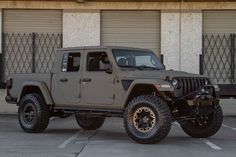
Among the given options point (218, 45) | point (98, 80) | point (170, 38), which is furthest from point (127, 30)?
point (98, 80)

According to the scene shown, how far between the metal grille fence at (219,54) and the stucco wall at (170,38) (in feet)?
3.28

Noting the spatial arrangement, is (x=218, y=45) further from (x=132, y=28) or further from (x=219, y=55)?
(x=132, y=28)

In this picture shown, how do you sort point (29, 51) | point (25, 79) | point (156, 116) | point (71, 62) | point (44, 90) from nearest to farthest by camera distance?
point (156, 116) < point (71, 62) < point (44, 90) < point (25, 79) < point (29, 51)

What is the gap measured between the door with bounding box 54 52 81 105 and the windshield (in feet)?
3.40

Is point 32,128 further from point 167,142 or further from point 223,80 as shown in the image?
point 223,80

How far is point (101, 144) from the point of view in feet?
37.7

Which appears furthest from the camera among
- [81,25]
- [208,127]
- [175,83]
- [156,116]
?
[81,25]

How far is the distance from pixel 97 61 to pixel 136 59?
2.93ft

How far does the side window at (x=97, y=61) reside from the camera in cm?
1253

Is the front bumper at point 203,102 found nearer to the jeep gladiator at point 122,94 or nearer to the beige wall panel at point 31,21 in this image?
the jeep gladiator at point 122,94

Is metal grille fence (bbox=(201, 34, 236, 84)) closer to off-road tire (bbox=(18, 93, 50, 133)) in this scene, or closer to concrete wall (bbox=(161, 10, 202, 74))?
concrete wall (bbox=(161, 10, 202, 74))

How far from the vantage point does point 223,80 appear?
804 inches

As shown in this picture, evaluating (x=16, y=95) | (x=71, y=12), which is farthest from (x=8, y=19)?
(x=16, y=95)

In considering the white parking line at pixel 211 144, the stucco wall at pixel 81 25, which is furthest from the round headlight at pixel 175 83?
the stucco wall at pixel 81 25
